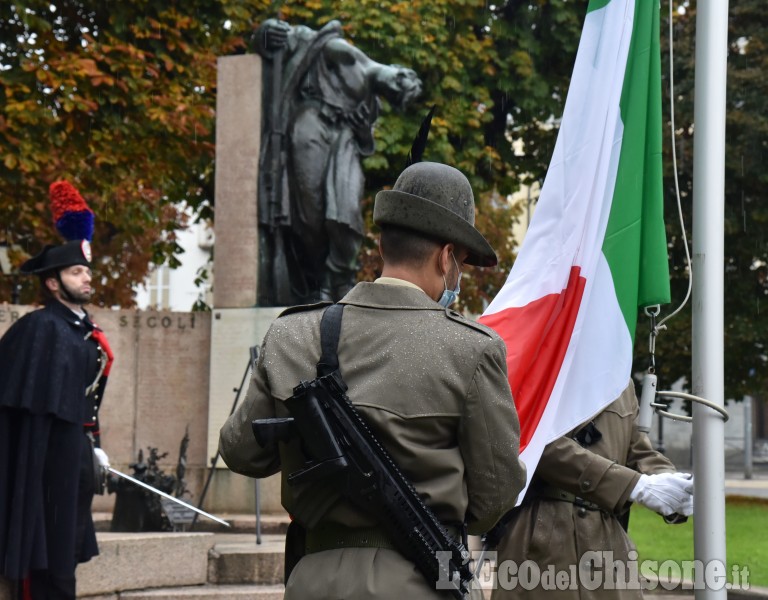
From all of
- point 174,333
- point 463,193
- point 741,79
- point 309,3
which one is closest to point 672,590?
point 174,333

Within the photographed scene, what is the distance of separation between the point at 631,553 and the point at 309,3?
18290 millimetres

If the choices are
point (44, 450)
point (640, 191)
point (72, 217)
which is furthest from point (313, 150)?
point (640, 191)

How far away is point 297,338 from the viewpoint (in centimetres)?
375

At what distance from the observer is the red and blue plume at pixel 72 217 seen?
843 centimetres

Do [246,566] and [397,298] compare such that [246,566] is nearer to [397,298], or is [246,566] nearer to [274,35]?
[274,35]

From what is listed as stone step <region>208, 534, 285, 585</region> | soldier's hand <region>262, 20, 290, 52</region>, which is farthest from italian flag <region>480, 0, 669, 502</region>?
soldier's hand <region>262, 20, 290, 52</region>

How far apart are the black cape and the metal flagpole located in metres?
3.90

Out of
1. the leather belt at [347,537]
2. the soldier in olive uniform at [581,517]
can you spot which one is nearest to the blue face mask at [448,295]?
the leather belt at [347,537]

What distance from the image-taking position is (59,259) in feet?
25.9

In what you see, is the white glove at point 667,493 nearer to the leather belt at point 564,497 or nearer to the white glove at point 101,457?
the leather belt at point 564,497

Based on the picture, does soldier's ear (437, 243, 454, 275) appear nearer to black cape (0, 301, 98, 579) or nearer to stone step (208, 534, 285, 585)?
black cape (0, 301, 98, 579)

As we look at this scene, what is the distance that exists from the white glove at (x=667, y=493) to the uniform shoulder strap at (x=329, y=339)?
1800 mm

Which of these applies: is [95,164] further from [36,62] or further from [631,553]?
[631,553]

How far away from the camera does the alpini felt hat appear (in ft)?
12.2
